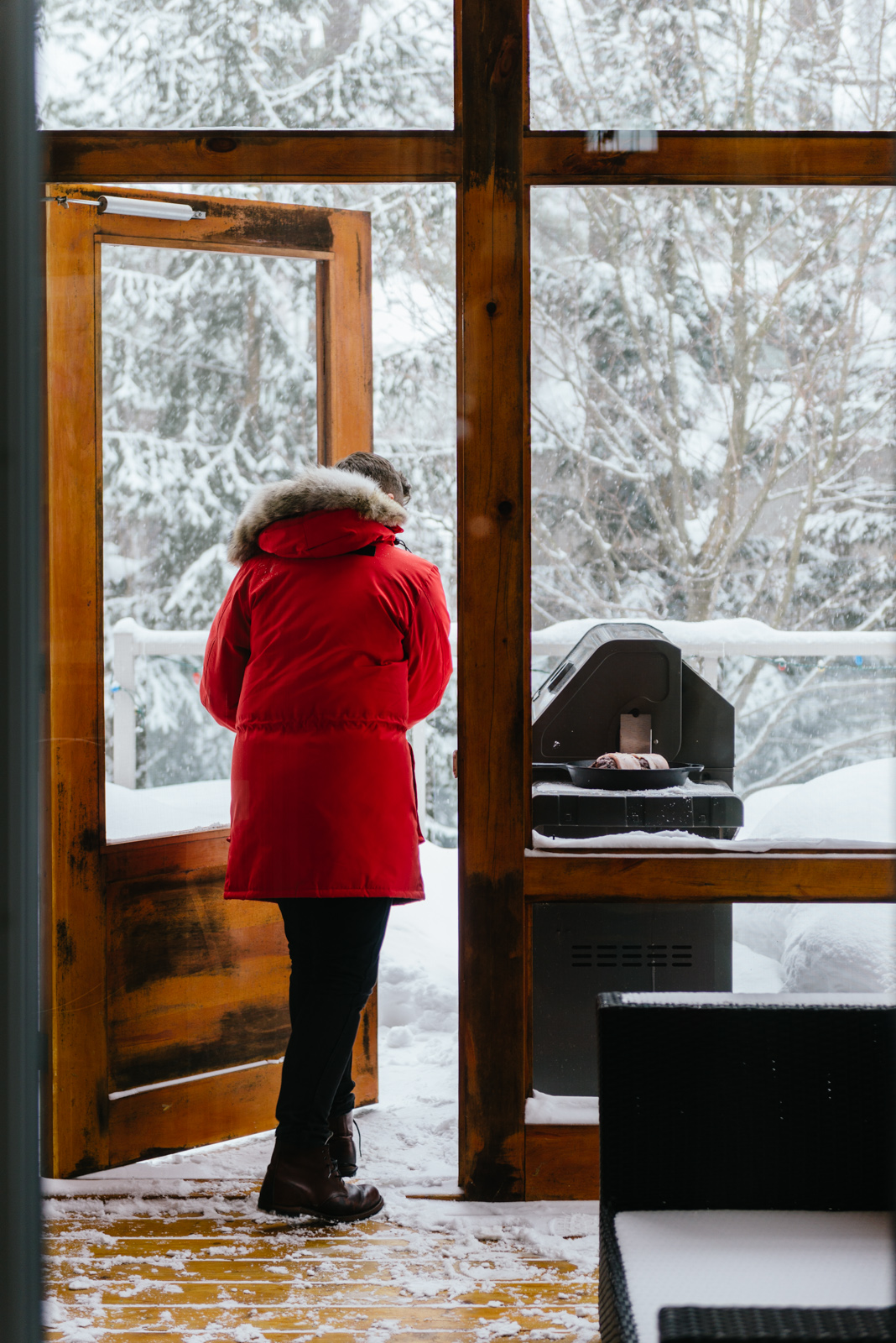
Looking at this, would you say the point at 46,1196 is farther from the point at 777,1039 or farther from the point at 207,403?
the point at 207,403

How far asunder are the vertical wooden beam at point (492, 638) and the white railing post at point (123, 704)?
95 centimetres

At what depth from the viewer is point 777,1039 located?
1.58 meters

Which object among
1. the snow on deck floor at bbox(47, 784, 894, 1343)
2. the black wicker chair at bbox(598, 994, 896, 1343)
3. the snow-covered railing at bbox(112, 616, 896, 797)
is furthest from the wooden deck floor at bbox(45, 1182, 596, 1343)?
the snow-covered railing at bbox(112, 616, 896, 797)

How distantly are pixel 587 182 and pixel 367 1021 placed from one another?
6.60 ft

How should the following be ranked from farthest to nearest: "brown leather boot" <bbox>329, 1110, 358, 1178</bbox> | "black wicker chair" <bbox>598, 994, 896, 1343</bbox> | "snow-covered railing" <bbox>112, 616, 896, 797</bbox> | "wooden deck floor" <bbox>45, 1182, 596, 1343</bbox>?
→ "snow-covered railing" <bbox>112, 616, 896, 797</bbox> → "brown leather boot" <bbox>329, 1110, 358, 1178</bbox> → "wooden deck floor" <bbox>45, 1182, 596, 1343</bbox> → "black wicker chair" <bbox>598, 994, 896, 1343</bbox>

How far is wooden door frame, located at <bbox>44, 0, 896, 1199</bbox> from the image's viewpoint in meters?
2.37

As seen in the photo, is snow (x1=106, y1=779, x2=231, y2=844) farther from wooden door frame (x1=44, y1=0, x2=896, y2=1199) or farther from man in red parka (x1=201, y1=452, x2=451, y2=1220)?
wooden door frame (x1=44, y1=0, x2=896, y2=1199)

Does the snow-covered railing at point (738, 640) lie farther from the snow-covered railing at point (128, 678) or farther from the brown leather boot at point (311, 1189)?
the brown leather boot at point (311, 1189)

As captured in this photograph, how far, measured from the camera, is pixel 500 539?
2391 millimetres

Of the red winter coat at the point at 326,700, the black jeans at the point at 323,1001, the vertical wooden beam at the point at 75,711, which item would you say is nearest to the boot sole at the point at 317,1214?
the black jeans at the point at 323,1001

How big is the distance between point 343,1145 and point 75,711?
112 cm

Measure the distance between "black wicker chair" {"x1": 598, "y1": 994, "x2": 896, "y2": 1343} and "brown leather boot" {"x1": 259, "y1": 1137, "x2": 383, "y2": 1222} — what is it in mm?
917

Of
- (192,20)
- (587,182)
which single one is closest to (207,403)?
(192,20)

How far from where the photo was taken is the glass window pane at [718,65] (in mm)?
2398
